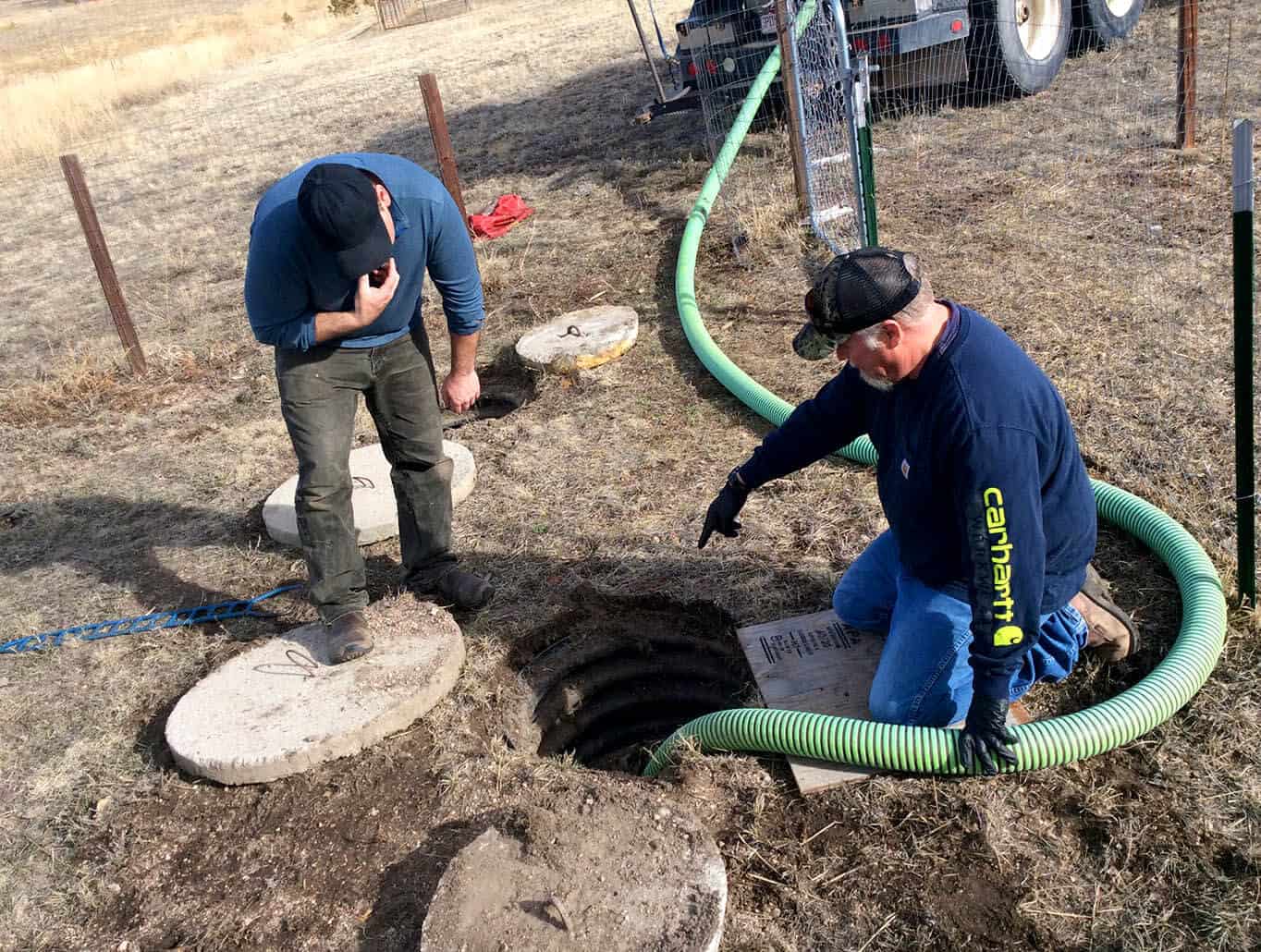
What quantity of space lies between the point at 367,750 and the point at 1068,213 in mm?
5454

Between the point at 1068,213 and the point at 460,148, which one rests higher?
the point at 460,148

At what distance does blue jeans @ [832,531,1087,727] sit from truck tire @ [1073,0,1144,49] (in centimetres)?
768

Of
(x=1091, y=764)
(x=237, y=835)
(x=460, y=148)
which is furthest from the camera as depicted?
(x=460, y=148)

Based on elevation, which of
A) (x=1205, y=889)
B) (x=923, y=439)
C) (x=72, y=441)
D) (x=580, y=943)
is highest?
(x=923, y=439)

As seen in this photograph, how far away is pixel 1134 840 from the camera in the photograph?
2.54 meters

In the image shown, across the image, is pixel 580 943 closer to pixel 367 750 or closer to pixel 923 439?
pixel 367 750

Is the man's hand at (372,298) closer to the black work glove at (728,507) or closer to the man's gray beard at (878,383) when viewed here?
the black work glove at (728,507)

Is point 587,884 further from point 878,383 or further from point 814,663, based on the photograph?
point 878,383

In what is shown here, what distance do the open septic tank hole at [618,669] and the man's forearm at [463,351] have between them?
0.96 metres

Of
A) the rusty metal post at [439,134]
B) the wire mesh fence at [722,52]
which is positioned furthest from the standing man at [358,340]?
the wire mesh fence at [722,52]

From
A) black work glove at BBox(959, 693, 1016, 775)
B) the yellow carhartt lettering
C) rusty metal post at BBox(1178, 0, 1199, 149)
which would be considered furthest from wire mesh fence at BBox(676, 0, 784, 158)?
black work glove at BBox(959, 693, 1016, 775)

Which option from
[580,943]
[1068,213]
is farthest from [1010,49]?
[580,943]

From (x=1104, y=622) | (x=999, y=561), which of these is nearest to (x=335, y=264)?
(x=999, y=561)

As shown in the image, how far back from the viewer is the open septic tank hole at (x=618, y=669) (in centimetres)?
359
